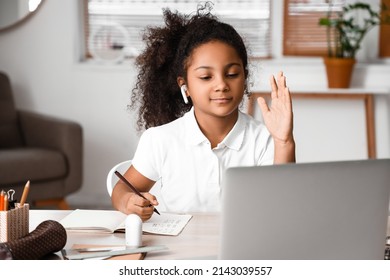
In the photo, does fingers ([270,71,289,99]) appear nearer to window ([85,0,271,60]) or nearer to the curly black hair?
the curly black hair

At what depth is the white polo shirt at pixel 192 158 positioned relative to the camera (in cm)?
160

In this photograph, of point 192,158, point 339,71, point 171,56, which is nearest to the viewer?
point 192,158

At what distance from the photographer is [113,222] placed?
1349 mm

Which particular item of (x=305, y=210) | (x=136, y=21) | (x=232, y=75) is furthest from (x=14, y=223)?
(x=136, y=21)

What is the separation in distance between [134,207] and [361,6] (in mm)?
2360

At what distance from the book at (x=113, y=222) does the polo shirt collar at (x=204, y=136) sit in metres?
0.24

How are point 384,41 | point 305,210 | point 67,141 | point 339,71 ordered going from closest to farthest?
point 305,210
point 67,141
point 339,71
point 384,41

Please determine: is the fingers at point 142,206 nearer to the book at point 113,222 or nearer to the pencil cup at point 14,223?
the book at point 113,222

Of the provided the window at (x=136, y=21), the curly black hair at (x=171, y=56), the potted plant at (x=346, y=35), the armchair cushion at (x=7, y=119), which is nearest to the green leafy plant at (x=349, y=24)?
the potted plant at (x=346, y=35)

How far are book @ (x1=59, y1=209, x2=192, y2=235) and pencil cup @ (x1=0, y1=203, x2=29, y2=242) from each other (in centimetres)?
14

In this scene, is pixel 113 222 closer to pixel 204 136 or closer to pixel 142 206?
pixel 142 206

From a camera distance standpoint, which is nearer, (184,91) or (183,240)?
(183,240)

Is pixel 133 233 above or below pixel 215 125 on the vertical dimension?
below

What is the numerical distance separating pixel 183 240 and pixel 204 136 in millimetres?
406
